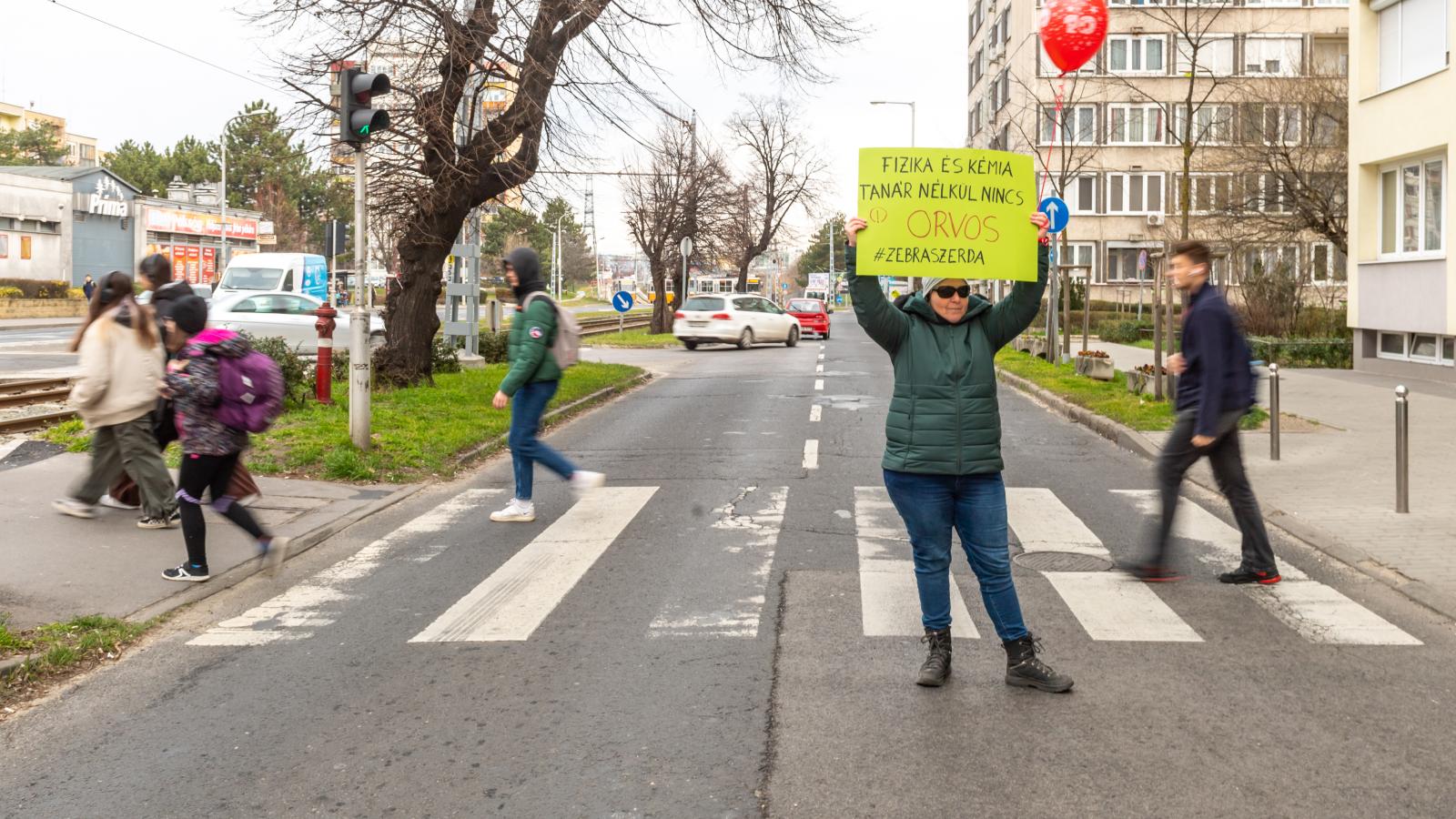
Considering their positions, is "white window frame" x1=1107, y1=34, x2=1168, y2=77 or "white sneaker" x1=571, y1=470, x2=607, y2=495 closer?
"white sneaker" x1=571, y1=470, x2=607, y2=495

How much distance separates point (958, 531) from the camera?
523 cm

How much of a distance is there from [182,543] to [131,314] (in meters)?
1.43

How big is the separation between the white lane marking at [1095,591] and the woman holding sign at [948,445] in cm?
103

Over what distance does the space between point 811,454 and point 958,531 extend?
24.6 feet

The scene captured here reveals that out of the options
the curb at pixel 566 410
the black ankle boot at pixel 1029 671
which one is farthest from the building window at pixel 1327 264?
the black ankle boot at pixel 1029 671

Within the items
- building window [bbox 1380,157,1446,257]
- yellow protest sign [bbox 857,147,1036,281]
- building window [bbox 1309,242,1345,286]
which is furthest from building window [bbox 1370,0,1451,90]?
yellow protest sign [bbox 857,147,1036,281]

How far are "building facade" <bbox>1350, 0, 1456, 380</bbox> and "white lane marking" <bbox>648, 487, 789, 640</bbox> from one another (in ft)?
50.8

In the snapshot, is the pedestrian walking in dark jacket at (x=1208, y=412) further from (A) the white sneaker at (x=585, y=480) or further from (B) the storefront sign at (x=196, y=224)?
(B) the storefront sign at (x=196, y=224)

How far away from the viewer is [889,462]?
5227 mm

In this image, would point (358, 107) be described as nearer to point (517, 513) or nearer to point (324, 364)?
point (324, 364)

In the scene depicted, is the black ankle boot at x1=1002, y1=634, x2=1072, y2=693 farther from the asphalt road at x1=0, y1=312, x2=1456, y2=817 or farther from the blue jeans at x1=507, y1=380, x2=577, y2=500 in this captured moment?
the blue jeans at x1=507, y1=380, x2=577, y2=500

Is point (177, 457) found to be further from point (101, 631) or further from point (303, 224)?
point (303, 224)

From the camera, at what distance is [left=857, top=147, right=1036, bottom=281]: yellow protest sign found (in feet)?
18.0

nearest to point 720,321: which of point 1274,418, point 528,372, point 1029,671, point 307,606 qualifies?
point 1274,418
